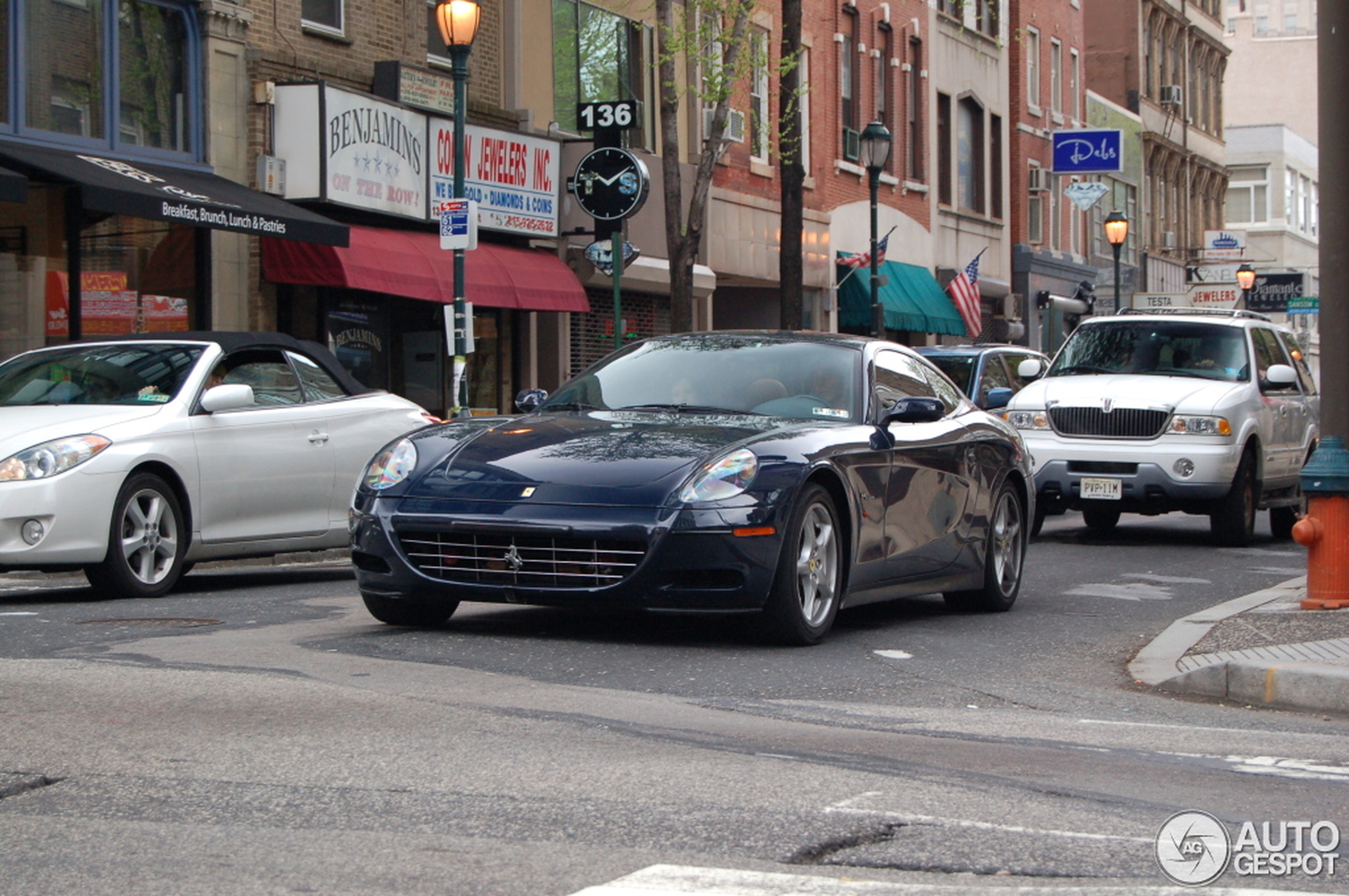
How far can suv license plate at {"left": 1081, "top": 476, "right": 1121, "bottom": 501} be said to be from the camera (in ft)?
50.6

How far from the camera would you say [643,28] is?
2908 centimetres

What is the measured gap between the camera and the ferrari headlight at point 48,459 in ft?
31.4

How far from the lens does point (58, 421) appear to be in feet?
32.6

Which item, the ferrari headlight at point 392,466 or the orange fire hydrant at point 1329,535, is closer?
the ferrari headlight at point 392,466

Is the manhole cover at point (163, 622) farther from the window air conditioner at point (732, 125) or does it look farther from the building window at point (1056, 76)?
the building window at point (1056, 76)

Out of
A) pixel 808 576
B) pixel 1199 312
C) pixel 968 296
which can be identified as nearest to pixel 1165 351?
pixel 1199 312

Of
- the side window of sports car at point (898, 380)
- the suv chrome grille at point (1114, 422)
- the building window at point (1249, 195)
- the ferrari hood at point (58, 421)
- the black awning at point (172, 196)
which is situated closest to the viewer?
the side window of sports car at point (898, 380)

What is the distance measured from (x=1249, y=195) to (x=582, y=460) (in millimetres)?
81132

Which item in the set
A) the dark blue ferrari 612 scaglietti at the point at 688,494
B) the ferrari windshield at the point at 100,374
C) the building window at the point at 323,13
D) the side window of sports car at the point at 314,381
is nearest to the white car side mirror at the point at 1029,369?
the side window of sports car at the point at 314,381

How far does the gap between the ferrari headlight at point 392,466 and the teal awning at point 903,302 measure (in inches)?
1046

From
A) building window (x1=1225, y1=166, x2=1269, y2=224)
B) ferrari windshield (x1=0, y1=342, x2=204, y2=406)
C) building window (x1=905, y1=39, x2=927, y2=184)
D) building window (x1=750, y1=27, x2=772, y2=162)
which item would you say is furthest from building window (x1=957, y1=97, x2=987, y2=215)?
building window (x1=1225, y1=166, x2=1269, y2=224)

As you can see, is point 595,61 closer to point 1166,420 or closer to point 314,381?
point 1166,420

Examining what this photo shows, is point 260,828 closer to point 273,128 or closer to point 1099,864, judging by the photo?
point 1099,864

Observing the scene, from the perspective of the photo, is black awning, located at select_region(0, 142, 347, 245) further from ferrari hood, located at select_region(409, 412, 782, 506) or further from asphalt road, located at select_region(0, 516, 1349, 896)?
ferrari hood, located at select_region(409, 412, 782, 506)
